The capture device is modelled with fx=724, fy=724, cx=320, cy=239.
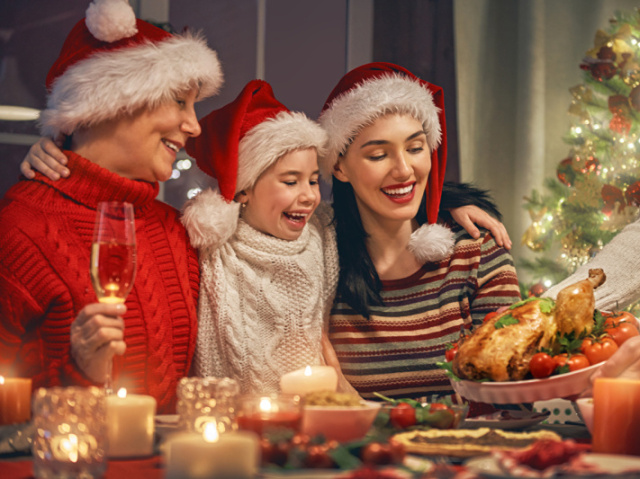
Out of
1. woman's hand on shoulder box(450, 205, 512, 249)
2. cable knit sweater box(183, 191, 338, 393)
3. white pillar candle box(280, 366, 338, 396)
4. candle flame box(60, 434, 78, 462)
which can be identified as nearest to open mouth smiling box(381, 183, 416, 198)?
woman's hand on shoulder box(450, 205, 512, 249)

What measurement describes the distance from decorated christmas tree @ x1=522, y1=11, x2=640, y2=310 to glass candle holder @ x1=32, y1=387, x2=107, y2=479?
2994 millimetres

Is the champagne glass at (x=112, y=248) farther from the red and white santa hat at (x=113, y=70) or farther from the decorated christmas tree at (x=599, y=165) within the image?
the decorated christmas tree at (x=599, y=165)

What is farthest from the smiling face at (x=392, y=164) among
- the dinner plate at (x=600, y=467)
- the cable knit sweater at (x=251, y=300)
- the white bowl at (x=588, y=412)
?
the dinner plate at (x=600, y=467)

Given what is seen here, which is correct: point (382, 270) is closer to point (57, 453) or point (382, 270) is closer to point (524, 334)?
point (524, 334)

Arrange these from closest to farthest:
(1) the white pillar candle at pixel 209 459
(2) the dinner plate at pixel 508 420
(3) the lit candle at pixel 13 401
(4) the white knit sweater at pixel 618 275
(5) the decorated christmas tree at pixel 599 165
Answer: (1) the white pillar candle at pixel 209 459, (3) the lit candle at pixel 13 401, (2) the dinner plate at pixel 508 420, (4) the white knit sweater at pixel 618 275, (5) the decorated christmas tree at pixel 599 165

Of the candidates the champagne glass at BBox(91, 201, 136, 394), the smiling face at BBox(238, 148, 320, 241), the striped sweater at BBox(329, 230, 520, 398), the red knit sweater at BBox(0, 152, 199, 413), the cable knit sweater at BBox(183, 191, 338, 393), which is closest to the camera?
the champagne glass at BBox(91, 201, 136, 394)

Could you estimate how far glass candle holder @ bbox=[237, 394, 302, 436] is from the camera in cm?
111

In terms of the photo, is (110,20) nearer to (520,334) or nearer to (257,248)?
(257,248)

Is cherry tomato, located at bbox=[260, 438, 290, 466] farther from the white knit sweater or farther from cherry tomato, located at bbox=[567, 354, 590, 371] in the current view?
the white knit sweater

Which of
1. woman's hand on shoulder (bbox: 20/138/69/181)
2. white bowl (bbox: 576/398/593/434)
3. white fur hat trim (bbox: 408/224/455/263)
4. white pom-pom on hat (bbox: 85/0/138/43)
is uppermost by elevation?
white pom-pom on hat (bbox: 85/0/138/43)

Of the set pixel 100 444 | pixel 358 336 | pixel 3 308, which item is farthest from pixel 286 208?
pixel 100 444

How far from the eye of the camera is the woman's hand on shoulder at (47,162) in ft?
6.38

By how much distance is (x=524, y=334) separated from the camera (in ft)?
5.11

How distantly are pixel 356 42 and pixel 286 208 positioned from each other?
2.46m
